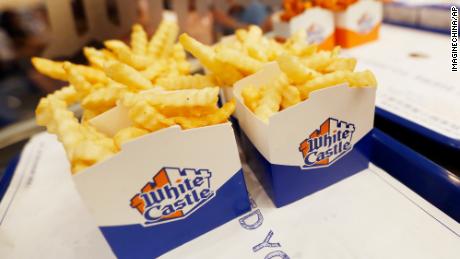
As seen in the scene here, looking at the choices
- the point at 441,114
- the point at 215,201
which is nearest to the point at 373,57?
the point at 441,114

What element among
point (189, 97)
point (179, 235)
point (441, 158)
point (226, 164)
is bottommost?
point (441, 158)

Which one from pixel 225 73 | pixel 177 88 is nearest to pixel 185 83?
pixel 177 88

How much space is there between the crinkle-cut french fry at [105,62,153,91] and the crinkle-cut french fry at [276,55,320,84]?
42 cm

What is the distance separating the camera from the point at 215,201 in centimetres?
97

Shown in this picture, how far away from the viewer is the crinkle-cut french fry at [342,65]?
102cm

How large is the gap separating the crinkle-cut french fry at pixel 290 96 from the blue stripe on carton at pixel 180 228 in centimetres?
25

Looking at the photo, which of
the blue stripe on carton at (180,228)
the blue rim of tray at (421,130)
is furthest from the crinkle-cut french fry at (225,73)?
the blue rim of tray at (421,130)

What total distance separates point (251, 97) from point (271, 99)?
0.06 metres

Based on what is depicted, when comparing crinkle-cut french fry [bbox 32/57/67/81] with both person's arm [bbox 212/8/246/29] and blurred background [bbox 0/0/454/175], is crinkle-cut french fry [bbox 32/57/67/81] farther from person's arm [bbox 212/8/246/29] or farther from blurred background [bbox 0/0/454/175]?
person's arm [bbox 212/8/246/29]

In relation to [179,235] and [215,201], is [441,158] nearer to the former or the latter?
[215,201]

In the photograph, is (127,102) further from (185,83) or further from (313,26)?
(313,26)

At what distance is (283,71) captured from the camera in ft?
3.18

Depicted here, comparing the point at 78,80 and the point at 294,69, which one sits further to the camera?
the point at 78,80

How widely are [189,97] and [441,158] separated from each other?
89 centimetres
